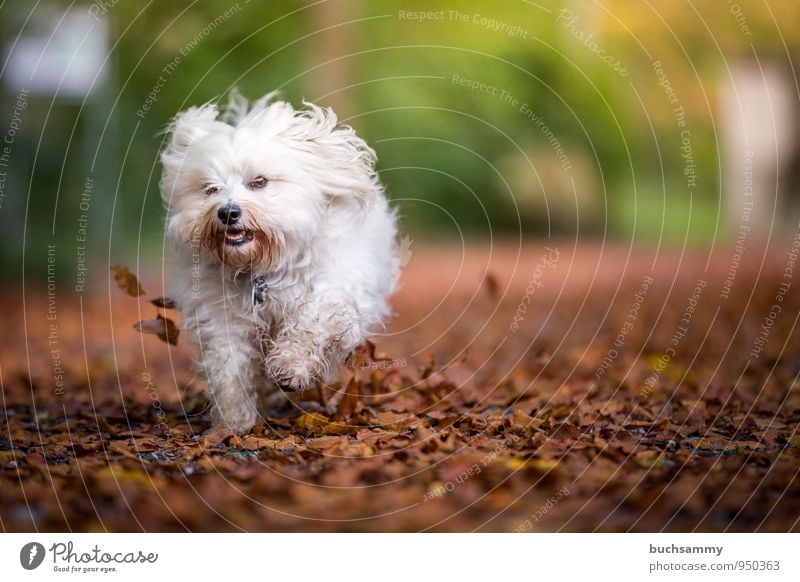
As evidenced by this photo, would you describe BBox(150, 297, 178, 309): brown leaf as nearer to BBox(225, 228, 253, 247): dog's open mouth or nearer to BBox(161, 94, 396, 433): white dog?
BBox(161, 94, 396, 433): white dog

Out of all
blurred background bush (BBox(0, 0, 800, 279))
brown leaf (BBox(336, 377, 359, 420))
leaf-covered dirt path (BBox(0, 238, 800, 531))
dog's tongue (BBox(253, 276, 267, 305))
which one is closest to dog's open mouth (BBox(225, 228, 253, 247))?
dog's tongue (BBox(253, 276, 267, 305))

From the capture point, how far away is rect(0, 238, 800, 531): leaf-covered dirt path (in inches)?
169

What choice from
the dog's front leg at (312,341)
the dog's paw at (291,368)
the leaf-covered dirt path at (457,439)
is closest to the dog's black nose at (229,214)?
the dog's front leg at (312,341)

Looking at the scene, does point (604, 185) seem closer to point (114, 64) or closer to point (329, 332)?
point (114, 64)

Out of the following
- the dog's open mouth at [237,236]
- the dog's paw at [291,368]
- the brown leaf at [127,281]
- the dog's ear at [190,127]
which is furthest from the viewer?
the brown leaf at [127,281]

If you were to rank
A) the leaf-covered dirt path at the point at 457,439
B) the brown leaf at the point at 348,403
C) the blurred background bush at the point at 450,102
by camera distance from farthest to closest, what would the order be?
the blurred background bush at the point at 450,102, the brown leaf at the point at 348,403, the leaf-covered dirt path at the point at 457,439

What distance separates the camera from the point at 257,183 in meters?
5.48

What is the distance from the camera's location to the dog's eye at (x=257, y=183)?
5.48m

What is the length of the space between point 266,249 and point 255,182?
373 mm

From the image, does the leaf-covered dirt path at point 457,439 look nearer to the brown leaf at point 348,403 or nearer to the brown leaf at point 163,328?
the brown leaf at point 348,403

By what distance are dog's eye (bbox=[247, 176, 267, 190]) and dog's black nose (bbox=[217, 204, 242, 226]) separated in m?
0.21

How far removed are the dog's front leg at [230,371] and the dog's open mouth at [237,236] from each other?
19.6 inches

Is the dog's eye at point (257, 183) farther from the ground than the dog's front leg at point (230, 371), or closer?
farther from the ground

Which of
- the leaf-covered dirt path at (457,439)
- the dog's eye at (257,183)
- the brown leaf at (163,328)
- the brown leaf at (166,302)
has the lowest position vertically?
the leaf-covered dirt path at (457,439)
